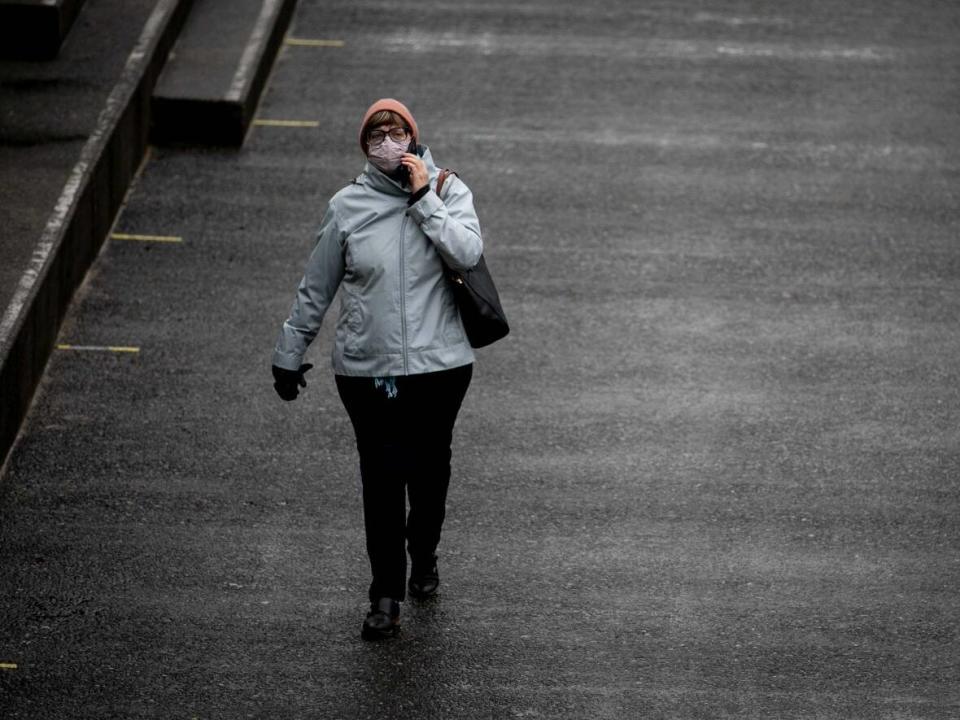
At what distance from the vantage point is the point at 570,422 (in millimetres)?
7719

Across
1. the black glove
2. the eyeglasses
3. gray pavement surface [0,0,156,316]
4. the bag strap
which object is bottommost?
gray pavement surface [0,0,156,316]

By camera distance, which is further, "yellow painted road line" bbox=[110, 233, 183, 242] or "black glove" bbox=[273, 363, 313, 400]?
"yellow painted road line" bbox=[110, 233, 183, 242]

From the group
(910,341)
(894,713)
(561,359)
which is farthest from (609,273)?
(894,713)

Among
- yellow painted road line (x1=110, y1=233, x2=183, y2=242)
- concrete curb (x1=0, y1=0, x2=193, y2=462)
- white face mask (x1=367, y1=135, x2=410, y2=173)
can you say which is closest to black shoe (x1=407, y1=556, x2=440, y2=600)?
white face mask (x1=367, y1=135, x2=410, y2=173)

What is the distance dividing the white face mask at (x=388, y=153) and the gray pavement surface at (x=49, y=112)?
2.61 metres

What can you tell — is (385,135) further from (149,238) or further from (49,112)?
(49,112)

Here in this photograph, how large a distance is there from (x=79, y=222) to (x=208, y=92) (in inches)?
76.2

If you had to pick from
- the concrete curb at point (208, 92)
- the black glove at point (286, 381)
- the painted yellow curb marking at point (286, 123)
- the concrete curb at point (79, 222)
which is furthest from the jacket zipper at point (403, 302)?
the painted yellow curb marking at point (286, 123)

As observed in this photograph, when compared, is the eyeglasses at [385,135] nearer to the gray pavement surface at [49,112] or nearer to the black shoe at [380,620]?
the black shoe at [380,620]

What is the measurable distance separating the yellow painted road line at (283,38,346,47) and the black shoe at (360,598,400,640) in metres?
6.41

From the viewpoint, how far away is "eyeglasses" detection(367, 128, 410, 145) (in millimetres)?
5750

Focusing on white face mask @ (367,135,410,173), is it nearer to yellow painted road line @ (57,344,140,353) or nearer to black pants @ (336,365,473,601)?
black pants @ (336,365,473,601)

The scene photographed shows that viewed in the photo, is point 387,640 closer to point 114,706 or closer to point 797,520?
point 114,706

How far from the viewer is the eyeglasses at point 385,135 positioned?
5.75 metres
